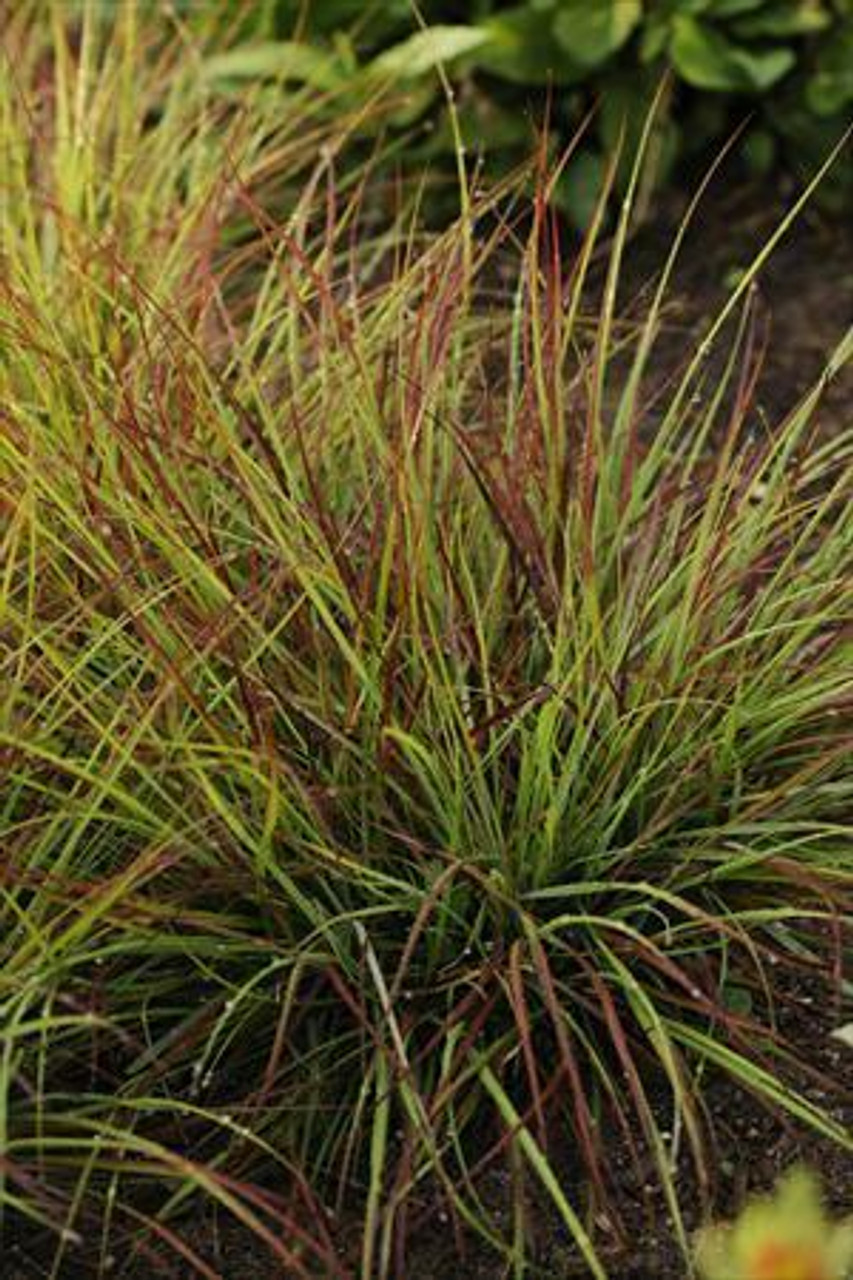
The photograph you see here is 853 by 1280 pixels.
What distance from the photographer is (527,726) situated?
9.36 ft

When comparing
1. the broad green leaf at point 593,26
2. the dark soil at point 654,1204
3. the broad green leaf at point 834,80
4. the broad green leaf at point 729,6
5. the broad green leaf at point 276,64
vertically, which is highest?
the broad green leaf at point 276,64

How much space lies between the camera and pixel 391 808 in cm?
278

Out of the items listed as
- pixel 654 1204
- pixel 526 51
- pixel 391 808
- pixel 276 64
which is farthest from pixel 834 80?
pixel 654 1204

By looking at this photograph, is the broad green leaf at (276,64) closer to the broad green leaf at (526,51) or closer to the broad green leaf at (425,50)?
the broad green leaf at (425,50)

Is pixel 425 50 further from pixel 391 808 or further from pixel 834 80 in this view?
pixel 391 808

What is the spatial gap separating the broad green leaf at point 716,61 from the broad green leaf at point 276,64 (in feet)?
2.12

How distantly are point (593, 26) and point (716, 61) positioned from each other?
24cm

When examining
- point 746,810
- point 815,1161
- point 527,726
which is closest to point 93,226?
point 527,726

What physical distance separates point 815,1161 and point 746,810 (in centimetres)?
41

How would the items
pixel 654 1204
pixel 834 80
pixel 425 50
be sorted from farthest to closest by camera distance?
1. pixel 834 80
2. pixel 425 50
3. pixel 654 1204

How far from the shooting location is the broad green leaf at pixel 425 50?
4156 millimetres

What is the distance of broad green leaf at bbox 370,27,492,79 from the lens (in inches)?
164

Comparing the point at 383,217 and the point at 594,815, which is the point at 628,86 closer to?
the point at 383,217

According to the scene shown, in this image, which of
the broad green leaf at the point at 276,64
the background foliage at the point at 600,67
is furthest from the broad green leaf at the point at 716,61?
the broad green leaf at the point at 276,64
